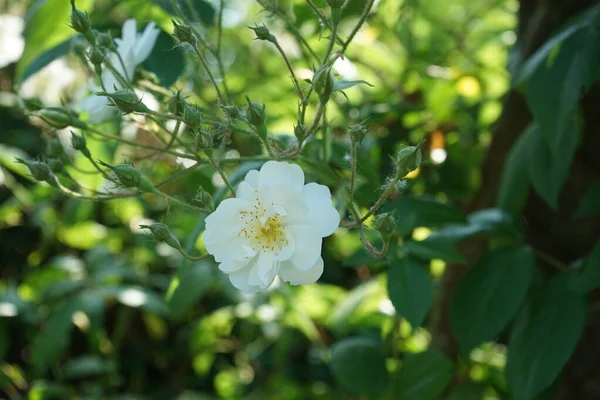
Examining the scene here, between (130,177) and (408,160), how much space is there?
21cm

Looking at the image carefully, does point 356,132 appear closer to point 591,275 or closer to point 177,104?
point 177,104

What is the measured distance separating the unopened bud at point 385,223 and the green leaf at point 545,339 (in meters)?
0.33

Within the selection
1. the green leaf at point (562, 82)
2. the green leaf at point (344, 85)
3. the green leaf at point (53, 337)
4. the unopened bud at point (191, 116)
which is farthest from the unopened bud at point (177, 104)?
the green leaf at point (53, 337)

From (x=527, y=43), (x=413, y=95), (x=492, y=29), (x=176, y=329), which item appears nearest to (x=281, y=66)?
(x=413, y=95)

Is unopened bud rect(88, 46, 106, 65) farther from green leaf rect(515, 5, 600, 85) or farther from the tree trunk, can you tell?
the tree trunk

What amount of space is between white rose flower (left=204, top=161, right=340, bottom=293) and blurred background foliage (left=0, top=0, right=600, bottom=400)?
0.10m

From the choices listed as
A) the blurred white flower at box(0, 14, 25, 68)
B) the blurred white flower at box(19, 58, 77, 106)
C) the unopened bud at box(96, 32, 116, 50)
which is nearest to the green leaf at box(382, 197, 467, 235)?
the unopened bud at box(96, 32, 116, 50)

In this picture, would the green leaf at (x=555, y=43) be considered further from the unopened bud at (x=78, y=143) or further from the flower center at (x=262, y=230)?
the unopened bud at (x=78, y=143)

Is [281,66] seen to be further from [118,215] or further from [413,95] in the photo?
[118,215]

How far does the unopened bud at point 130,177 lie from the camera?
51 centimetres

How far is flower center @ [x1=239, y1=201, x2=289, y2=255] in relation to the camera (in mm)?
522

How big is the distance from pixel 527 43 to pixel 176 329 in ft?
3.69

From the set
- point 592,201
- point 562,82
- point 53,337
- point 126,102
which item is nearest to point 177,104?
point 126,102

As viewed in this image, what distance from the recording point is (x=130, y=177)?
52 cm
